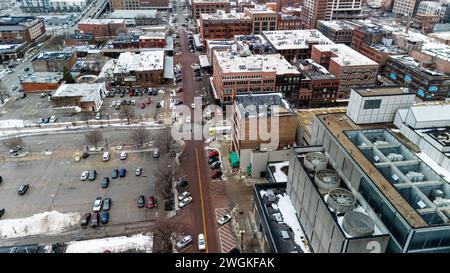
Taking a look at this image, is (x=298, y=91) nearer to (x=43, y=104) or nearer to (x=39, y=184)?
(x=39, y=184)

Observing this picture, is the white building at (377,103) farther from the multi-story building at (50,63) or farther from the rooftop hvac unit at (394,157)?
the multi-story building at (50,63)

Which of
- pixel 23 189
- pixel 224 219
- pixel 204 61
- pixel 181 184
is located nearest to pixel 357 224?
pixel 224 219

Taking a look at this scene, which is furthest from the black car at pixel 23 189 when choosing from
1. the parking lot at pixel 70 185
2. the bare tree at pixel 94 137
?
the bare tree at pixel 94 137

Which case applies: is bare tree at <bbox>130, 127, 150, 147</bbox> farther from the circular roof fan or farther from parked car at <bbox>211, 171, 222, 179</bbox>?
the circular roof fan

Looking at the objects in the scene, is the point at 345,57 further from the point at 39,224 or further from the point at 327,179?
the point at 39,224

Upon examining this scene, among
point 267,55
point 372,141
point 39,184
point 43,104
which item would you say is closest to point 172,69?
point 267,55

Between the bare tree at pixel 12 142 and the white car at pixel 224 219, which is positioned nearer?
the white car at pixel 224 219
